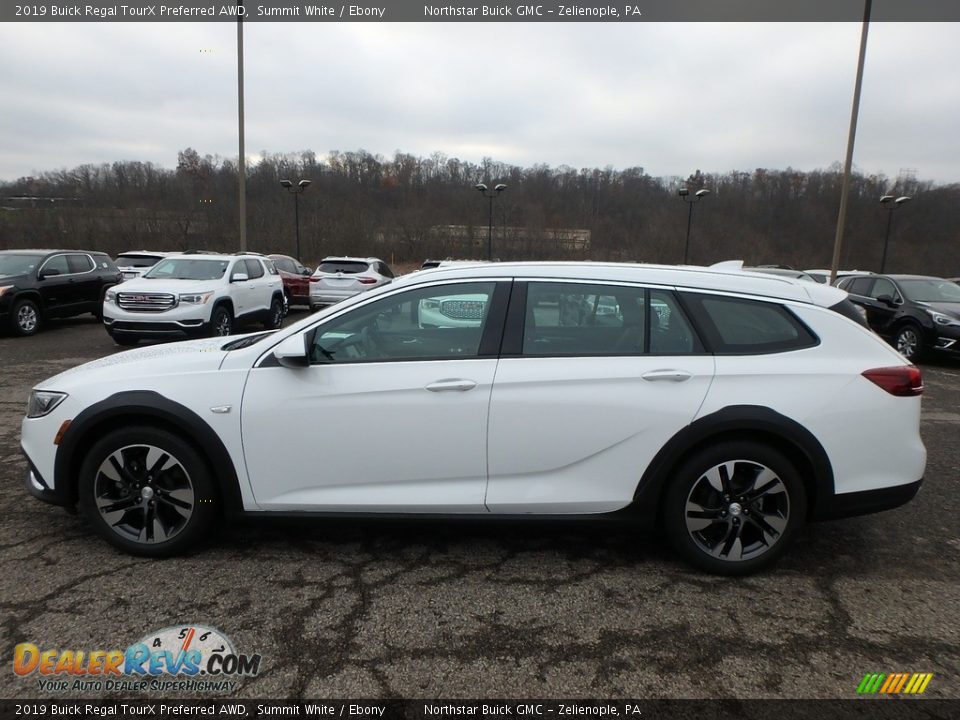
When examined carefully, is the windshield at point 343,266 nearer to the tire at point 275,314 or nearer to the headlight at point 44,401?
the tire at point 275,314

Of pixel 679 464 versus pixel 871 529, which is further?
pixel 871 529

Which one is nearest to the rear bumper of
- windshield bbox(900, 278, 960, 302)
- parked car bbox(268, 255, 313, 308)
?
windshield bbox(900, 278, 960, 302)

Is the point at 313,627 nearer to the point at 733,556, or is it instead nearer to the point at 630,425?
the point at 630,425

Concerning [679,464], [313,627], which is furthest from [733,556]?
[313,627]

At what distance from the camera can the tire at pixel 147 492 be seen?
3.18 m

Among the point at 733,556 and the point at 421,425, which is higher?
the point at 421,425

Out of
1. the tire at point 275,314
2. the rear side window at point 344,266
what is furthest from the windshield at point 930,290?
the tire at point 275,314

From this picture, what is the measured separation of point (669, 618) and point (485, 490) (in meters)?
1.05

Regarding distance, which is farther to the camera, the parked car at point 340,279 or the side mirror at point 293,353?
the parked car at point 340,279

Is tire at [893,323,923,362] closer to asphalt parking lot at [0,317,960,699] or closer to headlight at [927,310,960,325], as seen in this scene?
headlight at [927,310,960,325]

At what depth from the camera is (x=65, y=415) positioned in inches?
126

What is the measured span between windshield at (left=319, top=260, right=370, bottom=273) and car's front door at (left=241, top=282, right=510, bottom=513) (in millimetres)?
13693

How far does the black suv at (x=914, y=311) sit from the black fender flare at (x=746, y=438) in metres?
8.97

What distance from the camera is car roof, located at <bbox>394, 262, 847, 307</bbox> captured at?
10.8 feet
